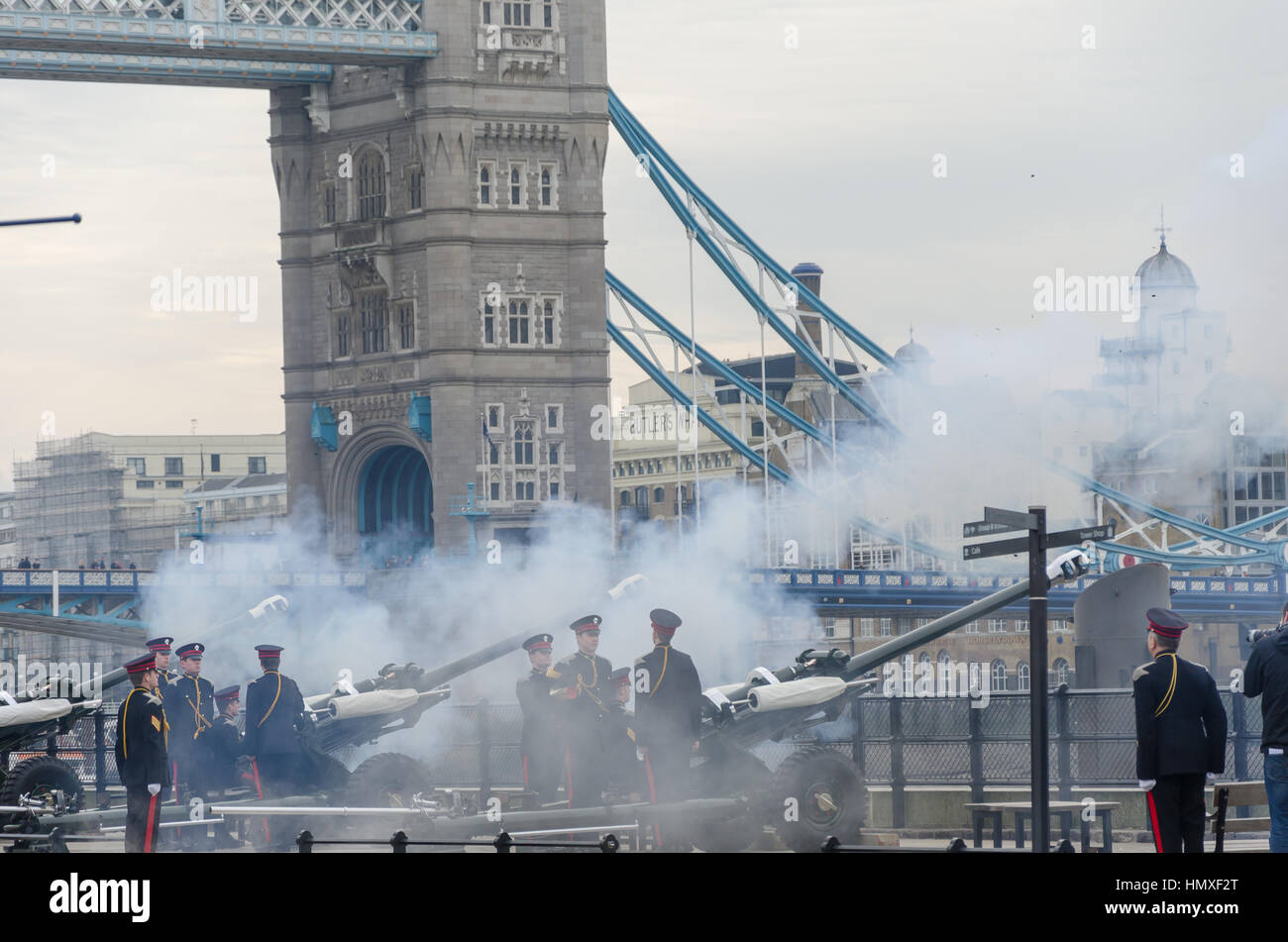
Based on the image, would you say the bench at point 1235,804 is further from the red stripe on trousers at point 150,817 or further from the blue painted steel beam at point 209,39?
the blue painted steel beam at point 209,39

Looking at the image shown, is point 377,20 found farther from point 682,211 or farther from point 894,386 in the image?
point 894,386

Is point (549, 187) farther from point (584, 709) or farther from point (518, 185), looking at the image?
point (584, 709)

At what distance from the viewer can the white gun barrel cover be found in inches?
775

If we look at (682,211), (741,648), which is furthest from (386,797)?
(682,211)

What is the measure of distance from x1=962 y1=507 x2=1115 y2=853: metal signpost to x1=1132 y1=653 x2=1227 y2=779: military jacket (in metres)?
0.80

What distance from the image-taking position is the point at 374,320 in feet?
227

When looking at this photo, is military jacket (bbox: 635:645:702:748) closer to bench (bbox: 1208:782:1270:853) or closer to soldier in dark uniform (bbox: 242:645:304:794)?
soldier in dark uniform (bbox: 242:645:304:794)

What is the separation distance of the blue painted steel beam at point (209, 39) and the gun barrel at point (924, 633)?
4244 centimetres

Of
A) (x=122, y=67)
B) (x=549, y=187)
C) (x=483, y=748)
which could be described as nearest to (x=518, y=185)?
(x=549, y=187)

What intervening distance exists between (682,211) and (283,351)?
15472 mm

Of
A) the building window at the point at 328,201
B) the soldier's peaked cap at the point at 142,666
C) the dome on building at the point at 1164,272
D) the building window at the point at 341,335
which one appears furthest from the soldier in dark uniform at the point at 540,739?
the dome on building at the point at 1164,272

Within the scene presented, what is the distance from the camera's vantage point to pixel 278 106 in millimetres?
69375

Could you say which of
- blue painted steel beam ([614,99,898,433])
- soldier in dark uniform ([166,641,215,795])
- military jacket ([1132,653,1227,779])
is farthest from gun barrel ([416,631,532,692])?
blue painted steel beam ([614,99,898,433])

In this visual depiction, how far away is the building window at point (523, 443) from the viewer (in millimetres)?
66312
